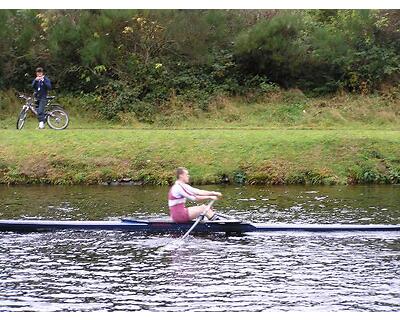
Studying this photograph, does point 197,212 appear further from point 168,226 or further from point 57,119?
point 57,119

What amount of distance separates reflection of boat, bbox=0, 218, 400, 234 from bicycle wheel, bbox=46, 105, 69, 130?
1149cm

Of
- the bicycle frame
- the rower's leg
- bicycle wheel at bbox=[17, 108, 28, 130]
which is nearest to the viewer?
the rower's leg

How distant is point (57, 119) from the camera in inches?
1102

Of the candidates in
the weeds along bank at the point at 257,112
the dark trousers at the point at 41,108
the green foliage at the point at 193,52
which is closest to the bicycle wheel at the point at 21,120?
the dark trousers at the point at 41,108

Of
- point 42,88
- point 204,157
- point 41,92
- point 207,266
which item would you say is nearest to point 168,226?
point 207,266

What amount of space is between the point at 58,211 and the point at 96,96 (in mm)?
14956

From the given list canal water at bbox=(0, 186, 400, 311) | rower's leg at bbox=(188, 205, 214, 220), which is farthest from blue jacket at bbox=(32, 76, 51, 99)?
rower's leg at bbox=(188, 205, 214, 220)

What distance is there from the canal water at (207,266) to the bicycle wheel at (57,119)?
8592 mm

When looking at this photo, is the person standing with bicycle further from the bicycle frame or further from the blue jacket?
the bicycle frame

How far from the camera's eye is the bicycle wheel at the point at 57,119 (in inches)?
1097

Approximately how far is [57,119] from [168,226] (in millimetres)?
12692

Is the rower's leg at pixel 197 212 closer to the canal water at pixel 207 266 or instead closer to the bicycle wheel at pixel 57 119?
the canal water at pixel 207 266

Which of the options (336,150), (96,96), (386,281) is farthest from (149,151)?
(386,281)

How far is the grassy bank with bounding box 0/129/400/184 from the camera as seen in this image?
2406 centimetres
